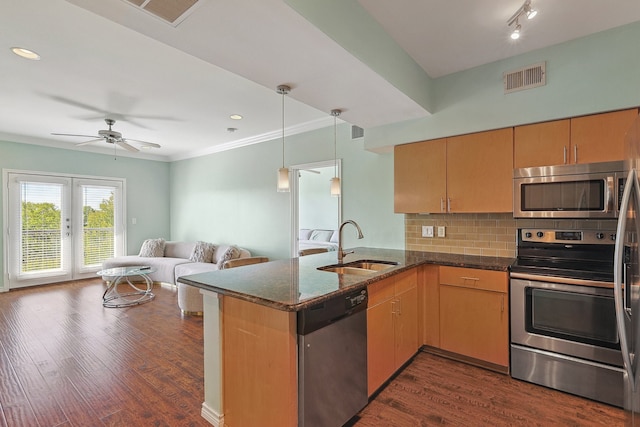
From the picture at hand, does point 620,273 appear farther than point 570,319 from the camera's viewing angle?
No

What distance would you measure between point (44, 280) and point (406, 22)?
7241mm

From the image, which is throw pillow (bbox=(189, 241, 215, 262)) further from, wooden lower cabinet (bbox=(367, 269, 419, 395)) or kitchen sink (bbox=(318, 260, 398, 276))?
wooden lower cabinet (bbox=(367, 269, 419, 395))

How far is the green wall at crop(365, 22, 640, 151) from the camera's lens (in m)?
2.20

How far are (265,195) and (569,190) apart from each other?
4028mm

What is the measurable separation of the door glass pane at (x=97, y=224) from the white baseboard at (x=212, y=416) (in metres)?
5.78

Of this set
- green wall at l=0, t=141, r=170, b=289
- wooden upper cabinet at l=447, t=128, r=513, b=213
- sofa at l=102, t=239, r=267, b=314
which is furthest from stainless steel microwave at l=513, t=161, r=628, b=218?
green wall at l=0, t=141, r=170, b=289

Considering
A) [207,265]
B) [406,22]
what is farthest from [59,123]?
[406,22]

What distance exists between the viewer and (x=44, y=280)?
5652 millimetres

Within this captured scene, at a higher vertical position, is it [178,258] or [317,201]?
[317,201]

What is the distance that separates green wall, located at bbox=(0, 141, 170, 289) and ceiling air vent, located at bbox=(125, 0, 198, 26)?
19.5ft

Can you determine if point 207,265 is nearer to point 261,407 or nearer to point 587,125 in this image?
point 261,407

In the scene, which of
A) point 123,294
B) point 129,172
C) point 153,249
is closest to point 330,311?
point 123,294

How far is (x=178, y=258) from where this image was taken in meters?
6.13

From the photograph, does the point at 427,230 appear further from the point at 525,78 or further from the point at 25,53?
the point at 25,53
